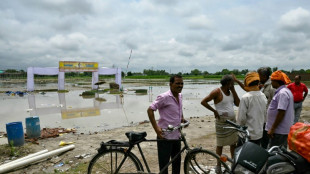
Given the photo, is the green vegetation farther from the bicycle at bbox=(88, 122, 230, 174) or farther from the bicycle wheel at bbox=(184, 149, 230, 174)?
the bicycle wheel at bbox=(184, 149, 230, 174)

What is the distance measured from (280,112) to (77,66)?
93.4ft

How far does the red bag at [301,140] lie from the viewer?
193cm

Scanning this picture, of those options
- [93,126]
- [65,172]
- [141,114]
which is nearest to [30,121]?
[93,126]

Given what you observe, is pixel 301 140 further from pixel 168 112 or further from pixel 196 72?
pixel 196 72

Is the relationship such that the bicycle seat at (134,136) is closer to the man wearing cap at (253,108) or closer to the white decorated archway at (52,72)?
the man wearing cap at (253,108)

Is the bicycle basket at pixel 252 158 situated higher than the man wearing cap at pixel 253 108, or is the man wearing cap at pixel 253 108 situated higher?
the man wearing cap at pixel 253 108

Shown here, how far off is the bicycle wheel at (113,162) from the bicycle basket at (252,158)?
1667mm

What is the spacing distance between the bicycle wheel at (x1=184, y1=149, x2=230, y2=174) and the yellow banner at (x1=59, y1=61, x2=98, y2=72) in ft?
89.2

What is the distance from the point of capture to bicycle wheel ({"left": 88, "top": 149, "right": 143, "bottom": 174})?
3189 millimetres

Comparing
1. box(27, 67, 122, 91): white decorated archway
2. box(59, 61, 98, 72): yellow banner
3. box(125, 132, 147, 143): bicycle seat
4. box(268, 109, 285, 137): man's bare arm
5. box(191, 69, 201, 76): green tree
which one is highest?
box(191, 69, 201, 76): green tree

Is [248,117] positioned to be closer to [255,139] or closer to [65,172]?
[255,139]

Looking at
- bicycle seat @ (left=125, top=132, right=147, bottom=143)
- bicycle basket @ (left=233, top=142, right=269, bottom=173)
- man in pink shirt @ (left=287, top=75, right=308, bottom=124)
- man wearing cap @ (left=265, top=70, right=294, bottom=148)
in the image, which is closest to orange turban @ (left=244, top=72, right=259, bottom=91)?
man wearing cap @ (left=265, top=70, right=294, bottom=148)

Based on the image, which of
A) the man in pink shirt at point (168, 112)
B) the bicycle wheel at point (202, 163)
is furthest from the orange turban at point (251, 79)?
the bicycle wheel at point (202, 163)

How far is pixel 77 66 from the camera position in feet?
93.5
